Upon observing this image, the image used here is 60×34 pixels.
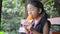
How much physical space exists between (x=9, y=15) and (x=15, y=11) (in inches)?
21.8

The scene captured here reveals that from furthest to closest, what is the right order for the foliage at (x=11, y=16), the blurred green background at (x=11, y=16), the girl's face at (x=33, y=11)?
the foliage at (x=11, y=16), the blurred green background at (x=11, y=16), the girl's face at (x=33, y=11)

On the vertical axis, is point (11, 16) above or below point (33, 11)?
below

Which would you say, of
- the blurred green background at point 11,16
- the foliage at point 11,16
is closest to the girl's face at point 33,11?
the blurred green background at point 11,16

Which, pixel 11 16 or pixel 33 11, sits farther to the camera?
pixel 11 16

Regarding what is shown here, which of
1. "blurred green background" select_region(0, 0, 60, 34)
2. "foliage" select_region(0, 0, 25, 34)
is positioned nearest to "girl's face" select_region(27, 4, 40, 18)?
"blurred green background" select_region(0, 0, 60, 34)

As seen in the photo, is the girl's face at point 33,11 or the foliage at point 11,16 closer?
the girl's face at point 33,11

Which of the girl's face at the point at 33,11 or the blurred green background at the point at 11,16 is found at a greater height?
the girl's face at the point at 33,11

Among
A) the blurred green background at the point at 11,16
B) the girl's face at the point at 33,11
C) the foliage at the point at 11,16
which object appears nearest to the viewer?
the girl's face at the point at 33,11

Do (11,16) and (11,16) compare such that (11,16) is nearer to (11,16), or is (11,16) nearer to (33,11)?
Answer: (11,16)

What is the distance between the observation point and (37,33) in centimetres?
193

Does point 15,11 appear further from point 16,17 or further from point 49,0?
point 49,0

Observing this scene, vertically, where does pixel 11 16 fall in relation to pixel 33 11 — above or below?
below

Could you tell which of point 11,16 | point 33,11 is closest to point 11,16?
point 11,16

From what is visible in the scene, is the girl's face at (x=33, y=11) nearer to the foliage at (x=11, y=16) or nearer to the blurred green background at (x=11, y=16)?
the blurred green background at (x=11, y=16)
